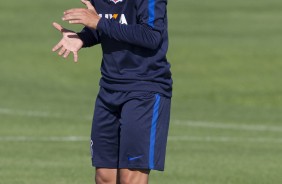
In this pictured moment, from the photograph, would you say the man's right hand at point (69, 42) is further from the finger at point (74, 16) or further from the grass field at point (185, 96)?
the grass field at point (185, 96)

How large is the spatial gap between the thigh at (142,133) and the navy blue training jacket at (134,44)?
0.12 m

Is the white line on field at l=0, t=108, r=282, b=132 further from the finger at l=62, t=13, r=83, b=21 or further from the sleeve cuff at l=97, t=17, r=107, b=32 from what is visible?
the finger at l=62, t=13, r=83, b=21

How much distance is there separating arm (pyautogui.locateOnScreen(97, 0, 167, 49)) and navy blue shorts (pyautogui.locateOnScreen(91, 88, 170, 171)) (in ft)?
1.52

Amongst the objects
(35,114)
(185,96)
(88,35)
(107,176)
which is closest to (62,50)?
(88,35)

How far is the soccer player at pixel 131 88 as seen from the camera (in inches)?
354

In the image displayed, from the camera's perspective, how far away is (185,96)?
25484mm

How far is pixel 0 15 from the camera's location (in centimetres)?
3678

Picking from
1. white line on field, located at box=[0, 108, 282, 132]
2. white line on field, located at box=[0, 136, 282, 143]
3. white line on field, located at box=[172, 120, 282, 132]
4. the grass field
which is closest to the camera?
the grass field

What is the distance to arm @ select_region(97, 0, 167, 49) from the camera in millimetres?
8922

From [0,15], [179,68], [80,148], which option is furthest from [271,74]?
[80,148]

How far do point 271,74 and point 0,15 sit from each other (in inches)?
441

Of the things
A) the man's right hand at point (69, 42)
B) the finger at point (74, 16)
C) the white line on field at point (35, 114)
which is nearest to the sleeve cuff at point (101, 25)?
the finger at point (74, 16)

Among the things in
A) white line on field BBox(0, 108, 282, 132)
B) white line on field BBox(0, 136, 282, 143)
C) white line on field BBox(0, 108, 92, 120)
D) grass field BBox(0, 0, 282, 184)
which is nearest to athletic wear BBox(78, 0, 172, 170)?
grass field BBox(0, 0, 282, 184)

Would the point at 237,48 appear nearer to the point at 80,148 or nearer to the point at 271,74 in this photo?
the point at 271,74
